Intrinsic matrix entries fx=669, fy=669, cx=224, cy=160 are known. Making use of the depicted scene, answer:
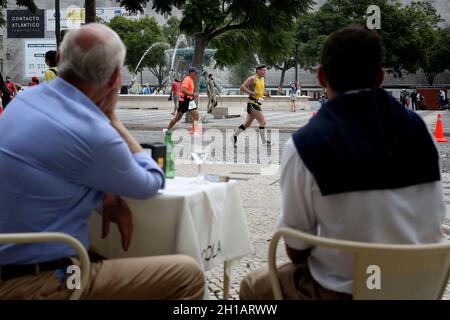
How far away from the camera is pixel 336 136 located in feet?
7.16

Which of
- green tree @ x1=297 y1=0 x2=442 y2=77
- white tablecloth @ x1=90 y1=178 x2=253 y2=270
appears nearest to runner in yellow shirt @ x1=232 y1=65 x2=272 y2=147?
white tablecloth @ x1=90 y1=178 x2=253 y2=270

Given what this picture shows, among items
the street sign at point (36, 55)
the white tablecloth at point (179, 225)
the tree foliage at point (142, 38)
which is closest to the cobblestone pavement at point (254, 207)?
the white tablecloth at point (179, 225)

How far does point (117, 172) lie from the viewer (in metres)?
2.41

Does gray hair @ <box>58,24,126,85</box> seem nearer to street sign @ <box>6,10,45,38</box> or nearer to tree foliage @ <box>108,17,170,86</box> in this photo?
street sign @ <box>6,10,45,38</box>

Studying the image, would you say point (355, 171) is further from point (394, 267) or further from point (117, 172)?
point (117, 172)

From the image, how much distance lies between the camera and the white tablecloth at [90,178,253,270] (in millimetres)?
2854

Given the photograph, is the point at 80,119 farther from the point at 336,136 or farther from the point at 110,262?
the point at 336,136

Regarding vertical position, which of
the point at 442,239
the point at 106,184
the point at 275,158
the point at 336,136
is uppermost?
the point at 336,136

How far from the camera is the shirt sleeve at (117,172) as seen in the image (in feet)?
7.79

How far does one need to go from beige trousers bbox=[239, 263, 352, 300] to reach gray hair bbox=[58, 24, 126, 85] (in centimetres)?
94

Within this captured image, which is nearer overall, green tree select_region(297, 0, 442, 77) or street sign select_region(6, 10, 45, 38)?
street sign select_region(6, 10, 45, 38)
